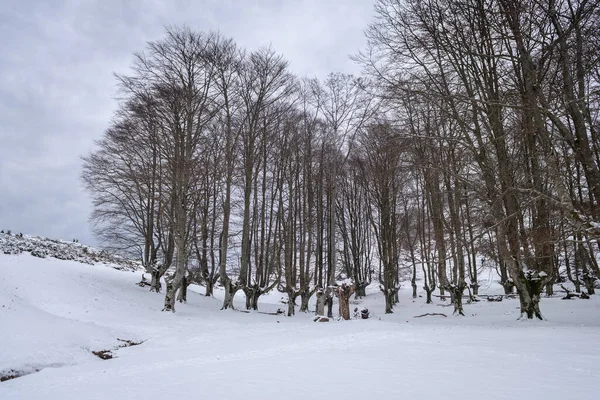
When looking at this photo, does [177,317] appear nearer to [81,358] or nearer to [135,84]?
[81,358]

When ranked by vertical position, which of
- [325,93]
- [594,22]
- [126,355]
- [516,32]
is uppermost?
[325,93]

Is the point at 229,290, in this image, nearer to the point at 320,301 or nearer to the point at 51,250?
the point at 320,301

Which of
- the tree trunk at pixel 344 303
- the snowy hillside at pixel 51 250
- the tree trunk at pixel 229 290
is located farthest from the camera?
the snowy hillside at pixel 51 250

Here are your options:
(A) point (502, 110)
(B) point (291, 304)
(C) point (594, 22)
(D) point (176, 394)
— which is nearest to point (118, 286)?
(B) point (291, 304)

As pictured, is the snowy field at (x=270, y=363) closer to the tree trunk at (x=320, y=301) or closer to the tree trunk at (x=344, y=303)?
the tree trunk at (x=344, y=303)

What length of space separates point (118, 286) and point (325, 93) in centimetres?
1304

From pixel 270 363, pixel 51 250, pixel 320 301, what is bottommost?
pixel 270 363

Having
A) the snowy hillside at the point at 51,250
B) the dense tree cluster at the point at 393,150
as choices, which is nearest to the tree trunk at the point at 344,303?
the dense tree cluster at the point at 393,150

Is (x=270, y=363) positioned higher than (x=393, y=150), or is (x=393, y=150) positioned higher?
(x=393, y=150)

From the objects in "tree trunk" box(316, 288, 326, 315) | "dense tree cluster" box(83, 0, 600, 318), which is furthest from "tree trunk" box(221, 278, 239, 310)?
"tree trunk" box(316, 288, 326, 315)

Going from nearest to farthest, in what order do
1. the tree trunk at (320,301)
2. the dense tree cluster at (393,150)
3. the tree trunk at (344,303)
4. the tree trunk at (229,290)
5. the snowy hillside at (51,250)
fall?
the dense tree cluster at (393,150) < the tree trunk at (344,303) < the tree trunk at (320,301) < the tree trunk at (229,290) < the snowy hillside at (51,250)

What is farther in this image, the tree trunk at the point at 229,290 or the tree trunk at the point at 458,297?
the tree trunk at the point at 229,290

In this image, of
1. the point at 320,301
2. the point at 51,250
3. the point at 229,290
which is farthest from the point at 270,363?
the point at 51,250

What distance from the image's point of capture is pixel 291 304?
700 inches
